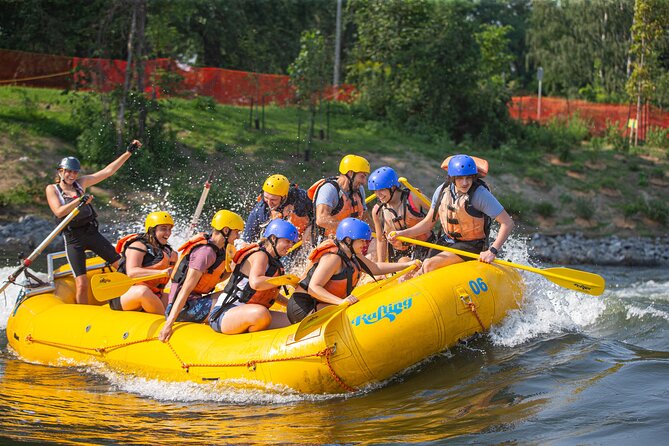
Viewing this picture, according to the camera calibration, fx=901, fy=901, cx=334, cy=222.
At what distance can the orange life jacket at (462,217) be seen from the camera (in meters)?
7.86

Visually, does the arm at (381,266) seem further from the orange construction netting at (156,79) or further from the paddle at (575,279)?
the orange construction netting at (156,79)

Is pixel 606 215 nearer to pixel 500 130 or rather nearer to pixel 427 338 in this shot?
pixel 500 130

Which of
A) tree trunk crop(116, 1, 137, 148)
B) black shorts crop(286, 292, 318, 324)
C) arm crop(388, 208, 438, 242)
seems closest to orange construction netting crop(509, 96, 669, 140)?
tree trunk crop(116, 1, 137, 148)

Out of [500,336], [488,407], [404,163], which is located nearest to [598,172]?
[404,163]

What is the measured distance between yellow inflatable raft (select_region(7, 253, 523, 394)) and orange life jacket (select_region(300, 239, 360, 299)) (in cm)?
21

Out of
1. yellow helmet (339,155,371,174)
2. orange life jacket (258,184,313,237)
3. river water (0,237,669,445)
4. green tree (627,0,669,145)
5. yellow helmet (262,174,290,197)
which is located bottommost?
river water (0,237,669,445)

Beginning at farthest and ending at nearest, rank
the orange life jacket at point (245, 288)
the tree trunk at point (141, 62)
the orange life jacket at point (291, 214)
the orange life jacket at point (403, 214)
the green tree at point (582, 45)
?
the green tree at point (582, 45)
the tree trunk at point (141, 62)
the orange life jacket at point (291, 214)
the orange life jacket at point (403, 214)
the orange life jacket at point (245, 288)

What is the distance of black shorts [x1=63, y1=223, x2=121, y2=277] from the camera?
868 centimetres

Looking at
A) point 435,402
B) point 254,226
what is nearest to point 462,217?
point 435,402

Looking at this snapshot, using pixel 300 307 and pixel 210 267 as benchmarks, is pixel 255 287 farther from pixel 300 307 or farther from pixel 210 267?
pixel 210 267

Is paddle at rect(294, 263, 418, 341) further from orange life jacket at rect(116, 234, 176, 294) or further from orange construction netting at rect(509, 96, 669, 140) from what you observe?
orange construction netting at rect(509, 96, 669, 140)

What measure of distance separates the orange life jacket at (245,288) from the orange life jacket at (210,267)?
282 mm

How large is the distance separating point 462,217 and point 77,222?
365cm

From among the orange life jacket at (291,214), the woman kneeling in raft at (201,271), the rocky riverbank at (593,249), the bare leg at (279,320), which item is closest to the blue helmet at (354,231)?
the bare leg at (279,320)
